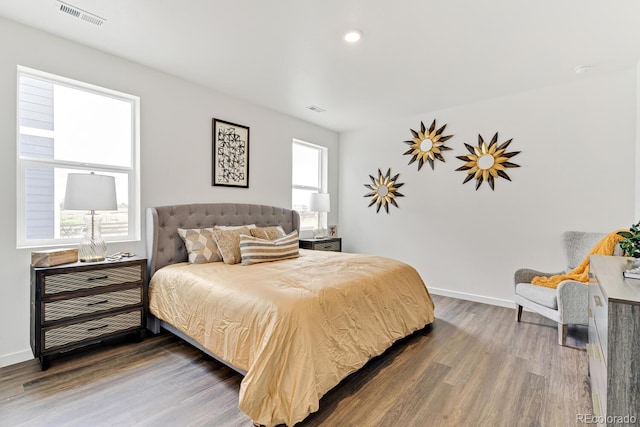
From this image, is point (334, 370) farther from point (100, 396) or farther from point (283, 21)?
point (283, 21)

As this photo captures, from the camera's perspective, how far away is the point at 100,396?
6.33 ft

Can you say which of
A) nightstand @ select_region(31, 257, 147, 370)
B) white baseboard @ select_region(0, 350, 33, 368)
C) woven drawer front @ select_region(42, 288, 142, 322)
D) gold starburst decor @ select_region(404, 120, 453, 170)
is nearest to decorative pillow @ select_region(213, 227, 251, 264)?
nightstand @ select_region(31, 257, 147, 370)

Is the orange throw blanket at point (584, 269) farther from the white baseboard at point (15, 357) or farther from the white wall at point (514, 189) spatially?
the white baseboard at point (15, 357)

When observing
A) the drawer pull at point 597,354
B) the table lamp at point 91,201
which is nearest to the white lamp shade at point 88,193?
the table lamp at point 91,201

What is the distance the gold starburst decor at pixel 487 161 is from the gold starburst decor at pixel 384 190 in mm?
1003

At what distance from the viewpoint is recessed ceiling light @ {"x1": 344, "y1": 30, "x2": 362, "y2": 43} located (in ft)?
7.87

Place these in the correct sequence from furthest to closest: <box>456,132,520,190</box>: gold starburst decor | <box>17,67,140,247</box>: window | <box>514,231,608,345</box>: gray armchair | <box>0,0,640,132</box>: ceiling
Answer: <box>456,132,520,190</box>: gold starburst decor, <box>514,231,608,345</box>: gray armchair, <box>17,67,140,247</box>: window, <box>0,0,640,132</box>: ceiling

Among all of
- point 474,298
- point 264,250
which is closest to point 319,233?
point 264,250

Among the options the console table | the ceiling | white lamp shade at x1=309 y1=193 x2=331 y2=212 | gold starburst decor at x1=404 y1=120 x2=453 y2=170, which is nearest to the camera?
the console table

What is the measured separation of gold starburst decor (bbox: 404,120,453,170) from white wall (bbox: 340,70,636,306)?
0.08m

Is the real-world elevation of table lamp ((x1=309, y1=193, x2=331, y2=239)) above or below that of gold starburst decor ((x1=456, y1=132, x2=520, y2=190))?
below

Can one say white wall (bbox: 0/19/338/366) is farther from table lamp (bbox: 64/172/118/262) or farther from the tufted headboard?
table lamp (bbox: 64/172/118/262)

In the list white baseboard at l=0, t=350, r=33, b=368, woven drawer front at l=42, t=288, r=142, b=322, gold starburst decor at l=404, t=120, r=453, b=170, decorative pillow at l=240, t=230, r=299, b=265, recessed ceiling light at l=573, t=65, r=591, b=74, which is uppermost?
recessed ceiling light at l=573, t=65, r=591, b=74

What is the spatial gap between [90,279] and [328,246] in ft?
9.92
